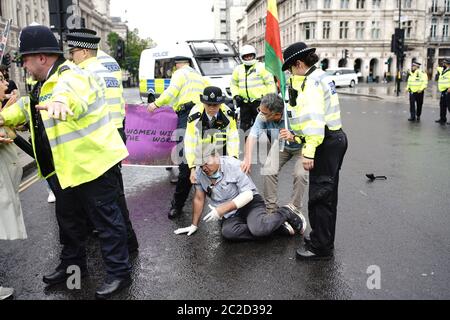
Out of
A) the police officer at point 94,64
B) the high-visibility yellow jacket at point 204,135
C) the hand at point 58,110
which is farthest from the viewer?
the high-visibility yellow jacket at point 204,135

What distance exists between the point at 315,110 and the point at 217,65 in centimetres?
1325

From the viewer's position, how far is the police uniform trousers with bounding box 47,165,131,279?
11.3ft

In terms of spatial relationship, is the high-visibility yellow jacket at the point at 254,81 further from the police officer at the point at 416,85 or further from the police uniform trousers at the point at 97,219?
the police officer at the point at 416,85

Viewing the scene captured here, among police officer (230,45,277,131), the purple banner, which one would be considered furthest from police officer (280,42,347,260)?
police officer (230,45,277,131)

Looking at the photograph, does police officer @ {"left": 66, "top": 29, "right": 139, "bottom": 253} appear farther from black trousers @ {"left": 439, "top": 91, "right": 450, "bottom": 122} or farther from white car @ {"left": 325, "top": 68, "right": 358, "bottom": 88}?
white car @ {"left": 325, "top": 68, "right": 358, "bottom": 88}

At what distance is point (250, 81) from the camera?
8352 mm

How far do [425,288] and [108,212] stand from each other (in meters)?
2.48

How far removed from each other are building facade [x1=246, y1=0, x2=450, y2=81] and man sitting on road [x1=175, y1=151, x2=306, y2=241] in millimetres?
63053

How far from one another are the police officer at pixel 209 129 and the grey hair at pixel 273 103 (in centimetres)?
49

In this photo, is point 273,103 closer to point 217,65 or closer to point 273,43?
point 273,43

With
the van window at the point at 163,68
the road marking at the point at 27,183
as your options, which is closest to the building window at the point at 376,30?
the van window at the point at 163,68

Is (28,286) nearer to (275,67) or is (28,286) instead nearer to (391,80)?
(275,67)

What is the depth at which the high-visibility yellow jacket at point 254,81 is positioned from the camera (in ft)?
27.3
